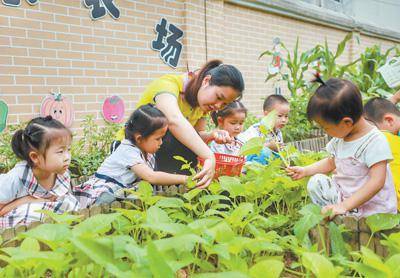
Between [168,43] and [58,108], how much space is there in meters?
1.71

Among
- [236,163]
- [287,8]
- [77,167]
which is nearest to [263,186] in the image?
[236,163]

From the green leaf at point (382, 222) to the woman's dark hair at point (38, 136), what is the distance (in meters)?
1.39

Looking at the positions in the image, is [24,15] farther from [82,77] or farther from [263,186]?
[263,186]

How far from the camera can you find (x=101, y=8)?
171 inches

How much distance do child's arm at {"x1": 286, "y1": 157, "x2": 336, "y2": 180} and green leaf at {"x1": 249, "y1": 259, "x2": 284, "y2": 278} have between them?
106 cm

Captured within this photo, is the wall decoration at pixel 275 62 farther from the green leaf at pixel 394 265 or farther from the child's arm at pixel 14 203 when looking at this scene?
the green leaf at pixel 394 265

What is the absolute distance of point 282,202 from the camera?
207 cm

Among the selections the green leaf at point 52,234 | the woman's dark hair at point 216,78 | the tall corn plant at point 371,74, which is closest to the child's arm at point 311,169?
the woman's dark hair at point 216,78

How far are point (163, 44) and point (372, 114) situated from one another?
10.6ft

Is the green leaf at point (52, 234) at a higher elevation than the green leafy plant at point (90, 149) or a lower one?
higher

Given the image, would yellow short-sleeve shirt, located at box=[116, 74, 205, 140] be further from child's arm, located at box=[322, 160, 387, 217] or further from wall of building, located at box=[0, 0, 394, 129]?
wall of building, located at box=[0, 0, 394, 129]

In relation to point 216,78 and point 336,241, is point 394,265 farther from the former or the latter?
point 216,78

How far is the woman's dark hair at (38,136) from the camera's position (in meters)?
1.91

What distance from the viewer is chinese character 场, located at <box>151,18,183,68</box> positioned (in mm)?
4957
